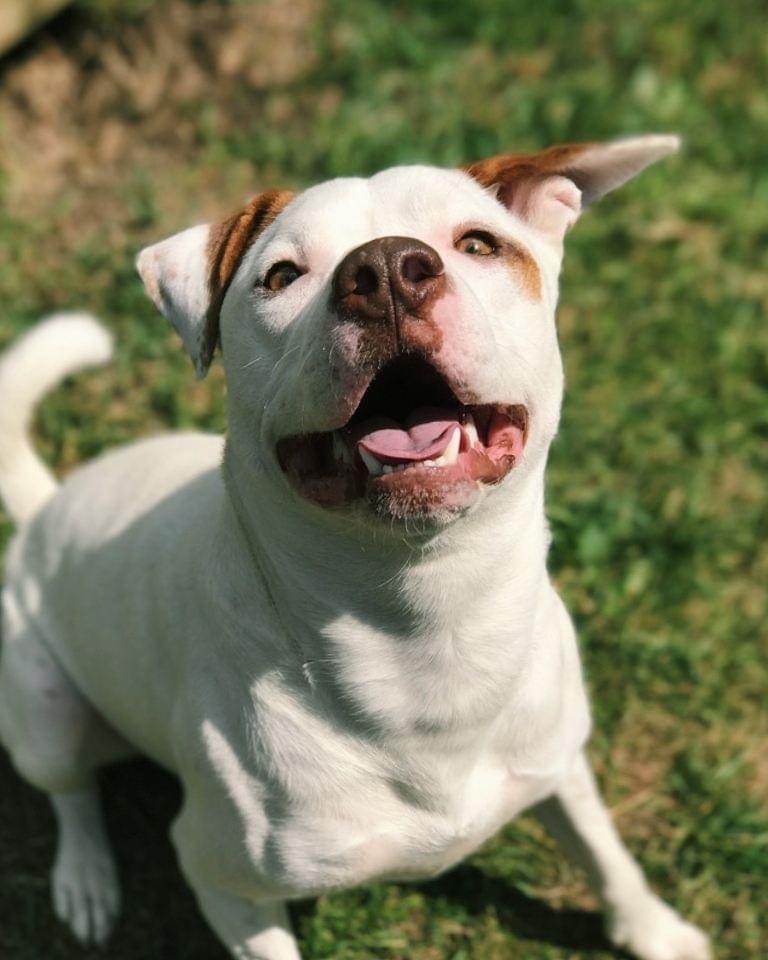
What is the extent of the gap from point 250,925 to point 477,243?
1.90 metres

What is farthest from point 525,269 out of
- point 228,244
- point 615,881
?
point 615,881

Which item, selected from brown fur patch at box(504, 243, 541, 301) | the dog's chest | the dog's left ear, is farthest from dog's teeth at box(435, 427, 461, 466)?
the dog's chest

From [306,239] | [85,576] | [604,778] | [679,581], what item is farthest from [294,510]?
[679,581]

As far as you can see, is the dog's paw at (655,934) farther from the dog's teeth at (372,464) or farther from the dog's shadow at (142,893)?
the dog's teeth at (372,464)

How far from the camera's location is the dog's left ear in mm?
2906

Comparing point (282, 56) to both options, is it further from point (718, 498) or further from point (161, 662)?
point (161, 662)

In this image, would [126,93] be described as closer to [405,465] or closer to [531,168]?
[531,168]

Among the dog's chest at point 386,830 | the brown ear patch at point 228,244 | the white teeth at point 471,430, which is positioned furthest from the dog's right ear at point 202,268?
the dog's chest at point 386,830

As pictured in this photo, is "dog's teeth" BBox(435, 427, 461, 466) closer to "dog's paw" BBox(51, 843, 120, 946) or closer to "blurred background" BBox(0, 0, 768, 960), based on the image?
"blurred background" BBox(0, 0, 768, 960)

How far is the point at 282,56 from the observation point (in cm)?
637

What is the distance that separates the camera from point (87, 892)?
4211 mm

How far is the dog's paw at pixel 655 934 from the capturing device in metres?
3.91

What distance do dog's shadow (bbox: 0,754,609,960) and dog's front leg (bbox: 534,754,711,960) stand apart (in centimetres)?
18

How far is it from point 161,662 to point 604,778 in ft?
5.94
